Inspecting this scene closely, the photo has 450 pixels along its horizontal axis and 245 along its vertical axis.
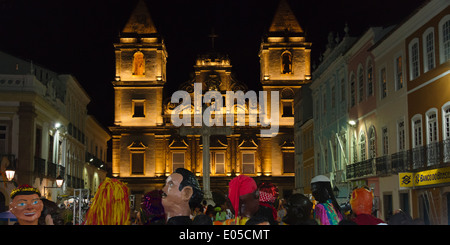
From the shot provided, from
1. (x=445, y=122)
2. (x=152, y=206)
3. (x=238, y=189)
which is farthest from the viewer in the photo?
(x=445, y=122)

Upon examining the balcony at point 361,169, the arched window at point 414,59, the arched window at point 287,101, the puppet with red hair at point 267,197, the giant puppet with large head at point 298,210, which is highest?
the arched window at point 287,101

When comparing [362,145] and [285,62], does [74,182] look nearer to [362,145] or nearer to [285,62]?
[285,62]

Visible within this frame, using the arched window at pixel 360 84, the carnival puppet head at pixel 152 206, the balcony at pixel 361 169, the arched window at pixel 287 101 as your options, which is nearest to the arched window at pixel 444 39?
the balcony at pixel 361 169

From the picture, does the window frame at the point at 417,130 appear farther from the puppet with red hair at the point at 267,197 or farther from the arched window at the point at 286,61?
the arched window at the point at 286,61

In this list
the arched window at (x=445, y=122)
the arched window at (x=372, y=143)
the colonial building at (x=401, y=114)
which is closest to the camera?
the arched window at (x=445, y=122)

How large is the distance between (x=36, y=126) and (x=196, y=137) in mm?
27220

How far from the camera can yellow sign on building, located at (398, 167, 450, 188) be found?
22.9m

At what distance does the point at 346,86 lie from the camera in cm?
3650

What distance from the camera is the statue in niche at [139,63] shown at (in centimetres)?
6378

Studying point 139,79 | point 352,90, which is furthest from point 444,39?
point 139,79

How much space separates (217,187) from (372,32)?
33.0 meters

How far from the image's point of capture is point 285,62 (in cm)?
6347

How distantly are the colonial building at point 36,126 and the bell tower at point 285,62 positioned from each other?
18877 millimetres
